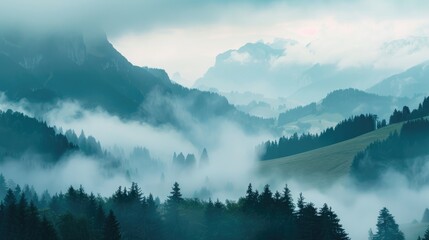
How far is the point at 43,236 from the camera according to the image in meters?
103

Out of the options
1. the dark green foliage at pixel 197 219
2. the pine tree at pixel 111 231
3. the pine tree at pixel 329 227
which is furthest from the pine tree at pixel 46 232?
the pine tree at pixel 329 227

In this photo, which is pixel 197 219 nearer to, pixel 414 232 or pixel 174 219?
pixel 174 219

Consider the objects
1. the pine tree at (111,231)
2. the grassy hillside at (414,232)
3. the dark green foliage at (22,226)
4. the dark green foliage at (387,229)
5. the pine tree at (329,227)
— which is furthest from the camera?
the grassy hillside at (414,232)

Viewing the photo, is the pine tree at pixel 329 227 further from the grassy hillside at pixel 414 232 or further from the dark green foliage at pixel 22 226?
the grassy hillside at pixel 414 232

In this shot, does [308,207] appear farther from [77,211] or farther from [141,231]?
[77,211]

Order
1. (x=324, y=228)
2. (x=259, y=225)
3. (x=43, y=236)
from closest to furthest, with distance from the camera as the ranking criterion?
(x=43, y=236), (x=324, y=228), (x=259, y=225)

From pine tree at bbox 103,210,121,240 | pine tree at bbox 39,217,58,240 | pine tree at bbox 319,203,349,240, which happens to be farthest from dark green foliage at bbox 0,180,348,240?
pine tree at bbox 39,217,58,240

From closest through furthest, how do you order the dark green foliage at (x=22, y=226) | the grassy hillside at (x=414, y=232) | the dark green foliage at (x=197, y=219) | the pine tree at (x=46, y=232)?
1. the pine tree at (x=46, y=232)
2. the dark green foliage at (x=22, y=226)
3. the dark green foliage at (x=197, y=219)
4. the grassy hillside at (x=414, y=232)

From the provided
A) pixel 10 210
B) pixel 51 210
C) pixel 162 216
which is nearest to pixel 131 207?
pixel 162 216

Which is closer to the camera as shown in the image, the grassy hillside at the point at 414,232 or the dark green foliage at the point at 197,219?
the dark green foliage at the point at 197,219

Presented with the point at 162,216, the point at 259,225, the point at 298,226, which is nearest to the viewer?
the point at 298,226

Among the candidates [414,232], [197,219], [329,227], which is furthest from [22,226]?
[414,232]

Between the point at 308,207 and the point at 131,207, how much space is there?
36.8 m

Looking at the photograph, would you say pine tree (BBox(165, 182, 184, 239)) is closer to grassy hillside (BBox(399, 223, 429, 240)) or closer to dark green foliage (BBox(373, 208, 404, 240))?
dark green foliage (BBox(373, 208, 404, 240))
